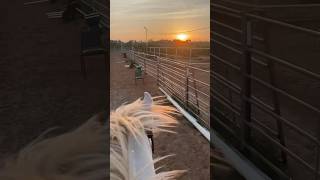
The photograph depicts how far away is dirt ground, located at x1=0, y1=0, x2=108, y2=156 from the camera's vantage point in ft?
5.29

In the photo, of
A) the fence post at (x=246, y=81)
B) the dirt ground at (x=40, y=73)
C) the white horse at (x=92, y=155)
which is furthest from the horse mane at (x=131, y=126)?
the fence post at (x=246, y=81)

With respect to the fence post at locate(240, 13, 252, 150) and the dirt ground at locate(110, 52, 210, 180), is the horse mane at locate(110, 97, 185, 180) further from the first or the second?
the fence post at locate(240, 13, 252, 150)

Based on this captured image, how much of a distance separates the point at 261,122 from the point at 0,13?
4.64 ft

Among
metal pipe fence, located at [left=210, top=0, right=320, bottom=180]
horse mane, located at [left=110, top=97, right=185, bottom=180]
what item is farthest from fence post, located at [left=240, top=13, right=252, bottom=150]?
horse mane, located at [left=110, top=97, right=185, bottom=180]

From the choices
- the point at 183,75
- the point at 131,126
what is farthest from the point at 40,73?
the point at 131,126

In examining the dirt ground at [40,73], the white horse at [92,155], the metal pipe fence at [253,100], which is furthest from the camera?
the dirt ground at [40,73]

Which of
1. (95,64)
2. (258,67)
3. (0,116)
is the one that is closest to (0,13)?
(0,116)

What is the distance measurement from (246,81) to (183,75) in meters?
0.78

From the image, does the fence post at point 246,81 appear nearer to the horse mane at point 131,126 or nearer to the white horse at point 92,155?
the horse mane at point 131,126

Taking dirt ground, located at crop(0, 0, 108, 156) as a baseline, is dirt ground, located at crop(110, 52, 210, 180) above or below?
below

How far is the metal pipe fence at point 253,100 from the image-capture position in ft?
4.65

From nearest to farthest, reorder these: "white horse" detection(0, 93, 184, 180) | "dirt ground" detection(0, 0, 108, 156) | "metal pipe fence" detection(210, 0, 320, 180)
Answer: "white horse" detection(0, 93, 184, 180) → "metal pipe fence" detection(210, 0, 320, 180) → "dirt ground" detection(0, 0, 108, 156)

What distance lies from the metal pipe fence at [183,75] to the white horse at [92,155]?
26.7 inches

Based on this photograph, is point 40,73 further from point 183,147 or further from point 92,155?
point 92,155
